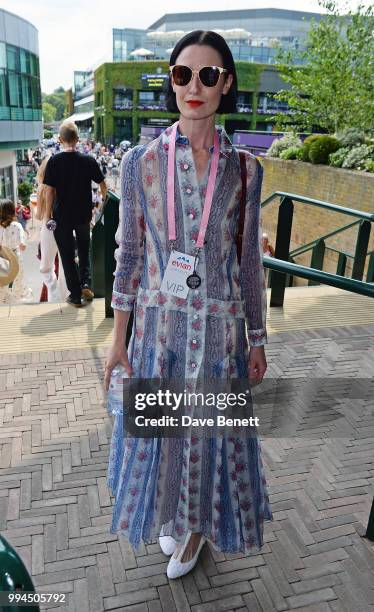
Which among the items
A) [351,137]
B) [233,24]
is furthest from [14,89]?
[233,24]

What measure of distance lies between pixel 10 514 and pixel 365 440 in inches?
80.6

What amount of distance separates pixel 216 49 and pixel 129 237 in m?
A: 0.68

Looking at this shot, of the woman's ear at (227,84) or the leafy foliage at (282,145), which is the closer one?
the woman's ear at (227,84)

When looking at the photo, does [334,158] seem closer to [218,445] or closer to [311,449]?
[311,449]

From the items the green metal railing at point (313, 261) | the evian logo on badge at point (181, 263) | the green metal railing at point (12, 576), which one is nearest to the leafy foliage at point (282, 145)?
the green metal railing at point (313, 261)

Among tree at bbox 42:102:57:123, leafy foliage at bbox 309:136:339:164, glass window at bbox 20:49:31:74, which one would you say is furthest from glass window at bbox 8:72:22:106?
tree at bbox 42:102:57:123

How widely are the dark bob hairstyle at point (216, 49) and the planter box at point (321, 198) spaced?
888 cm

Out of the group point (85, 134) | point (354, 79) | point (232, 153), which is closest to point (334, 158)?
point (354, 79)

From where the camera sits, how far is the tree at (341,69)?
1532cm

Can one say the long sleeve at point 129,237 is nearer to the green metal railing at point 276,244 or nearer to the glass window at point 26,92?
the green metal railing at point 276,244

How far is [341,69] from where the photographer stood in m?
15.6

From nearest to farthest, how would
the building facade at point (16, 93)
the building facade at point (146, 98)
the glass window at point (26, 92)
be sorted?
the building facade at point (16, 93), the glass window at point (26, 92), the building facade at point (146, 98)

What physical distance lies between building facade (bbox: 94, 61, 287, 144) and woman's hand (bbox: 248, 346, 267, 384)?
6039cm

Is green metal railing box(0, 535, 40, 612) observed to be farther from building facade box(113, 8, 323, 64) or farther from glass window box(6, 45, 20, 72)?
building facade box(113, 8, 323, 64)
